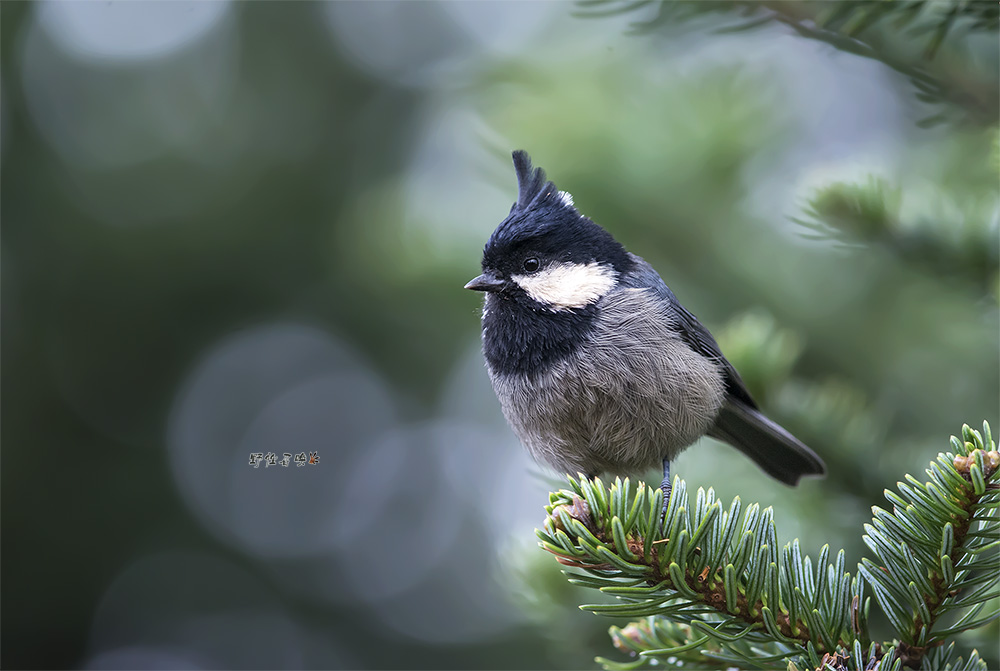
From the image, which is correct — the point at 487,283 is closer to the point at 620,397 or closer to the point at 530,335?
the point at 530,335

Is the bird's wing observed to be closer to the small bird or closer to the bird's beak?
the small bird

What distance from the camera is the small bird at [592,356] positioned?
2188 mm

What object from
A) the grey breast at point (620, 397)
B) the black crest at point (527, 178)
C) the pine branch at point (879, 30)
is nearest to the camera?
the pine branch at point (879, 30)

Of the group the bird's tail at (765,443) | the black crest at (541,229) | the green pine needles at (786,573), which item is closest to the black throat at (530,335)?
the black crest at (541,229)

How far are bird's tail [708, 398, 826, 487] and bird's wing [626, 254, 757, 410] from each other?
5 centimetres

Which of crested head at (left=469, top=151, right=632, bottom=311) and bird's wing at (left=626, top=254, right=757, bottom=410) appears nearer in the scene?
crested head at (left=469, top=151, right=632, bottom=311)

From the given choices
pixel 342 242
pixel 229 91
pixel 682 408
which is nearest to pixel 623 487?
pixel 682 408

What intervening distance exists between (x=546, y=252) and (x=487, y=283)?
21 cm

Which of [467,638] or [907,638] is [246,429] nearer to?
[467,638]

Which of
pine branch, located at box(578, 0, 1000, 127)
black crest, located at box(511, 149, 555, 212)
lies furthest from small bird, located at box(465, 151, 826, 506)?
pine branch, located at box(578, 0, 1000, 127)

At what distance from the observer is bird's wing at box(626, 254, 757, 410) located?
240cm

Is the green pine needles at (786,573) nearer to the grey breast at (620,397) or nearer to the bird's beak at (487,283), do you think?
the grey breast at (620,397)

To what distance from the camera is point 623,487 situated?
135 centimetres

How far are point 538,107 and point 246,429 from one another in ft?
7.01
